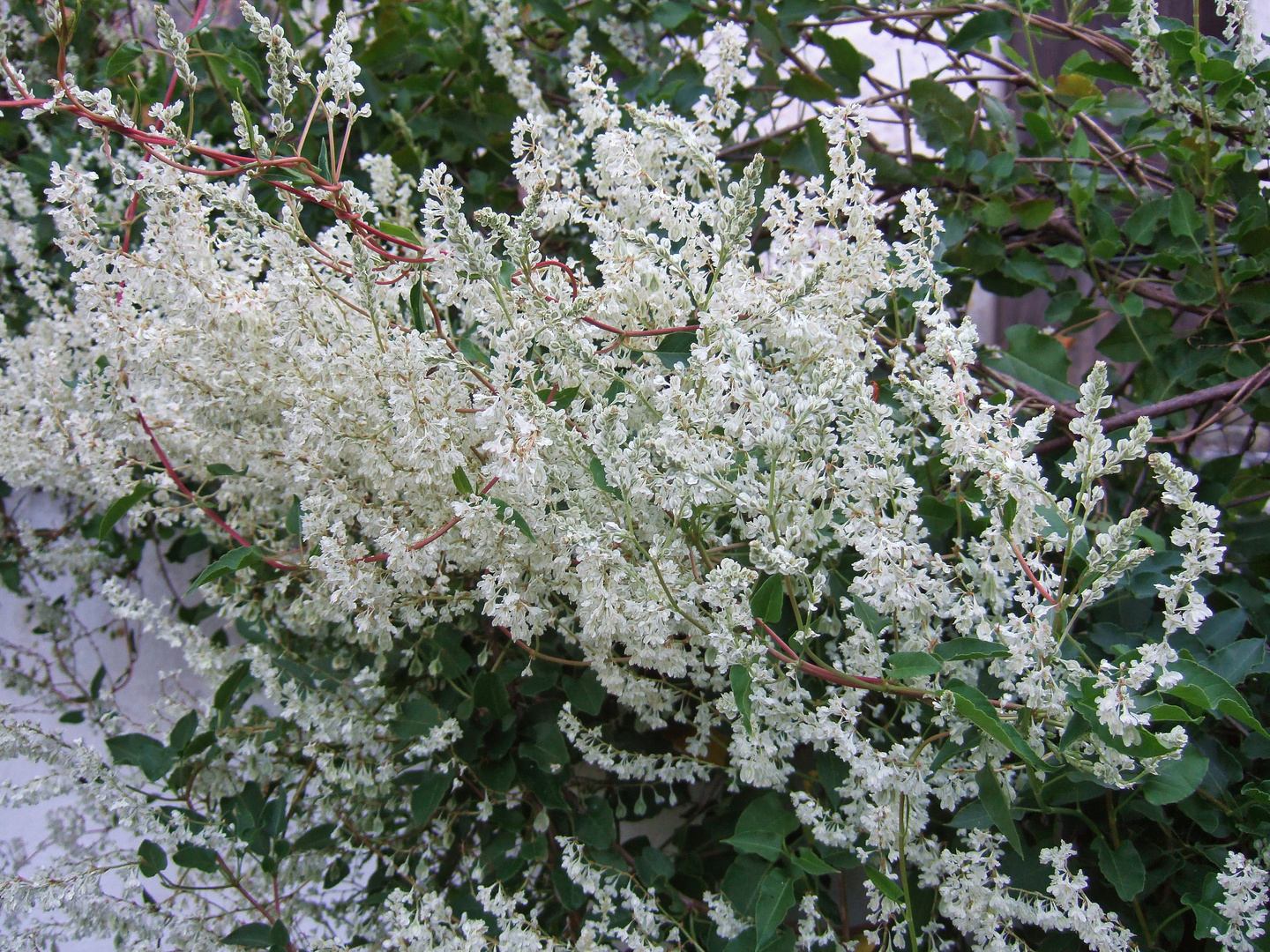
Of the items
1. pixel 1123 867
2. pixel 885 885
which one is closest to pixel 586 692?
pixel 885 885

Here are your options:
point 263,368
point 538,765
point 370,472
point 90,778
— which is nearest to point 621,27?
point 263,368

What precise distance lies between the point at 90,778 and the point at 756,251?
56.1 inches

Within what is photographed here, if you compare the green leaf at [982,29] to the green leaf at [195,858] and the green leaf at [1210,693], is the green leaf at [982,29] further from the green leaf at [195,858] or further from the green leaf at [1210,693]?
the green leaf at [195,858]

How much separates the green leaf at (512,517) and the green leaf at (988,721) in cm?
46

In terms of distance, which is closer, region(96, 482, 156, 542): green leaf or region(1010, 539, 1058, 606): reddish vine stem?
region(1010, 539, 1058, 606): reddish vine stem

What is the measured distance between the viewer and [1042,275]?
142cm

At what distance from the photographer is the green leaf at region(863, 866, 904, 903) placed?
2.98 feet

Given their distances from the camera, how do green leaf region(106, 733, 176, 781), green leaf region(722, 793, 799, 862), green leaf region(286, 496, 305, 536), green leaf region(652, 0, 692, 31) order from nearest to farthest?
green leaf region(722, 793, 799, 862)
green leaf region(286, 496, 305, 536)
green leaf region(106, 733, 176, 781)
green leaf region(652, 0, 692, 31)

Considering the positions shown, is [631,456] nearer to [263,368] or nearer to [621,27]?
[263,368]

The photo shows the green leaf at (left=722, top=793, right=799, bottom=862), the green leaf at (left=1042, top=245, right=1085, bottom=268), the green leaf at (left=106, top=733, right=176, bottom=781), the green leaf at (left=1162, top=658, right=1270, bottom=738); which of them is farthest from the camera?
the green leaf at (left=1042, top=245, right=1085, bottom=268)

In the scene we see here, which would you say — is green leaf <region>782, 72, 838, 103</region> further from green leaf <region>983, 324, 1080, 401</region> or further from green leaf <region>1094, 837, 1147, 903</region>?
green leaf <region>1094, 837, 1147, 903</region>

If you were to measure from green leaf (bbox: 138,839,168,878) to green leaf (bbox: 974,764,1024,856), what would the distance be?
1.11 metres

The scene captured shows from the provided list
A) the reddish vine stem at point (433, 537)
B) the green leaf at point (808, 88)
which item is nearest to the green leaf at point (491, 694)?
the reddish vine stem at point (433, 537)

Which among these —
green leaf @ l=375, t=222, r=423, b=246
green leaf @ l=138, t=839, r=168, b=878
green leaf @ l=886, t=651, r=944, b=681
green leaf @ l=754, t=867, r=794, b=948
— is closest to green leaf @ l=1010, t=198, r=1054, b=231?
green leaf @ l=886, t=651, r=944, b=681
